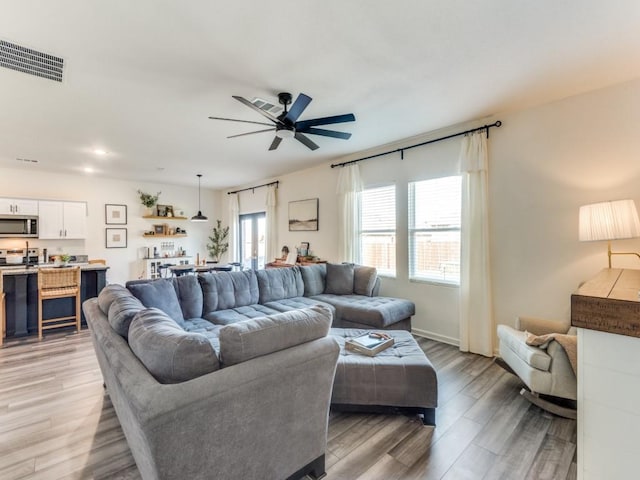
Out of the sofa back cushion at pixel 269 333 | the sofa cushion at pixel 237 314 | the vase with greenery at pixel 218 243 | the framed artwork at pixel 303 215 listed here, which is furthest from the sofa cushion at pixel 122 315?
the vase with greenery at pixel 218 243

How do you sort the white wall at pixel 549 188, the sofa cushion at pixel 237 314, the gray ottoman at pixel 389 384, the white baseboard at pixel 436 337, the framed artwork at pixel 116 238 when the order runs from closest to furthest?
the gray ottoman at pixel 389 384 → the white wall at pixel 549 188 → the sofa cushion at pixel 237 314 → the white baseboard at pixel 436 337 → the framed artwork at pixel 116 238

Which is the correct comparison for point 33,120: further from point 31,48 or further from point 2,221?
point 2,221

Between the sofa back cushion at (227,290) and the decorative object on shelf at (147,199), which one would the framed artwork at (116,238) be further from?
the sofa back cushion at (227,290)

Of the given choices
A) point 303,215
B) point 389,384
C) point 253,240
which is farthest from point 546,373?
point 253,240

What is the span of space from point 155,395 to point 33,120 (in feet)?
13.2

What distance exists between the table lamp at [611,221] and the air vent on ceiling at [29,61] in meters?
4.41

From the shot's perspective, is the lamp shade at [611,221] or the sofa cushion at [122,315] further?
the lamp shade at [611,221]

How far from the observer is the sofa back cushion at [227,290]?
11.3 feet

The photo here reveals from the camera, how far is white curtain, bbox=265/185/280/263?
6586 millimetres

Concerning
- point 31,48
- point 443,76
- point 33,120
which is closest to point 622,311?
point 443,76

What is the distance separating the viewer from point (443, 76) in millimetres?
2586

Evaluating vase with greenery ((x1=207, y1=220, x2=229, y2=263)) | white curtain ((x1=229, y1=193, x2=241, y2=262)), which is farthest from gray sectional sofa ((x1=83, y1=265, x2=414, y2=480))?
vase with greenery ((x1=207, y1=220, x2=229, y2=263))

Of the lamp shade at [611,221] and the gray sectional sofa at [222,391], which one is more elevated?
the lamp shade at [611,221]

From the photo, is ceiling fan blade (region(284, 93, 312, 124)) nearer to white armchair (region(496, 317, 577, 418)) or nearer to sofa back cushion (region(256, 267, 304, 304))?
sofa back cushion (region(256, 267, 304, 304))
